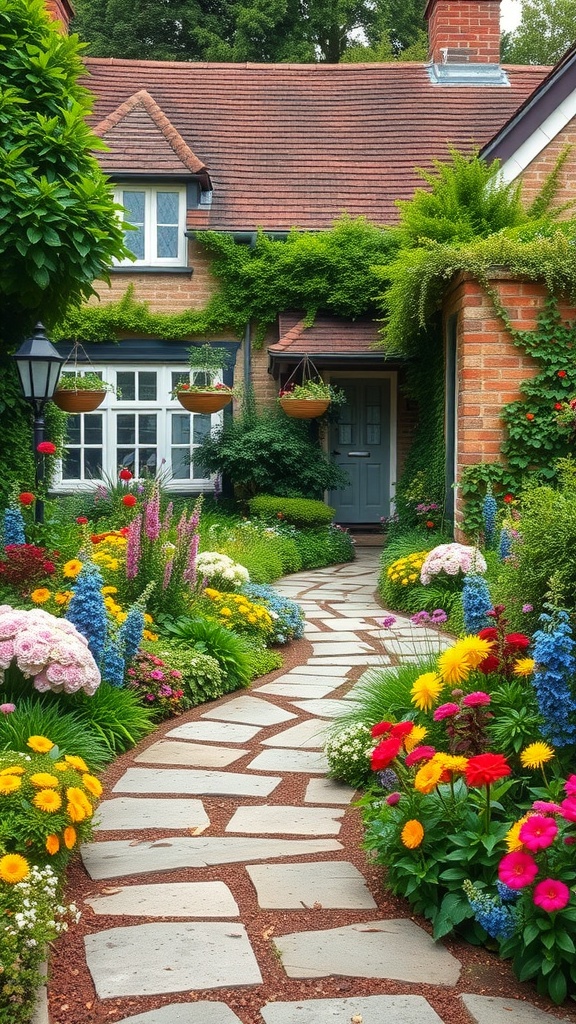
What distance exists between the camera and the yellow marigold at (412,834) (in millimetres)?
2771

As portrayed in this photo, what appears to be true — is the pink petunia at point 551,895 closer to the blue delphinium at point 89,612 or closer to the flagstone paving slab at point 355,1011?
the flagstone paving slab at point 355,1011

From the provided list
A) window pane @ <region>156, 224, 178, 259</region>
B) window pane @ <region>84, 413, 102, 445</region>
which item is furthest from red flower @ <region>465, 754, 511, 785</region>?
window pane @ <region>156, 224, 178, 259</region>

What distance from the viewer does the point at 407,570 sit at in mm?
8289

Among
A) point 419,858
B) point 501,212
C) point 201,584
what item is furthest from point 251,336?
point 419,858

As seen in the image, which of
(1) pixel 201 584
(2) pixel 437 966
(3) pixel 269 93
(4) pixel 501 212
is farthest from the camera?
(3) pixel 269 93

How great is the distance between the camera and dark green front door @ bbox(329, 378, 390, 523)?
1432 cm

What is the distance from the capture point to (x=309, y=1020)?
2297mm

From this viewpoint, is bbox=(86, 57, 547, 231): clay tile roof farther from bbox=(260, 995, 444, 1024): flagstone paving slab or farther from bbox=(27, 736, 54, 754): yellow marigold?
bbox=(260, 995, 444, 1024): flagstone paving slab

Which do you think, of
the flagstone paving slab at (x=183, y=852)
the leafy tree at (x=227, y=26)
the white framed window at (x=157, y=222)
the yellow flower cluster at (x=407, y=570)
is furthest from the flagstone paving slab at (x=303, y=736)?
the leafy tree at (x=227, y=26)

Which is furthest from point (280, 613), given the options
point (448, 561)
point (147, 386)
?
point (147, 386)

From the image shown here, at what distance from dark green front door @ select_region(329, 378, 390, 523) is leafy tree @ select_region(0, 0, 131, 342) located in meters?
8.17

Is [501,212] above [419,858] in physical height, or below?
above

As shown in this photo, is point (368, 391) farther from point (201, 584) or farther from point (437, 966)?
point (437, 966)

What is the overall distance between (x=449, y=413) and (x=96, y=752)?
5.99 meters
